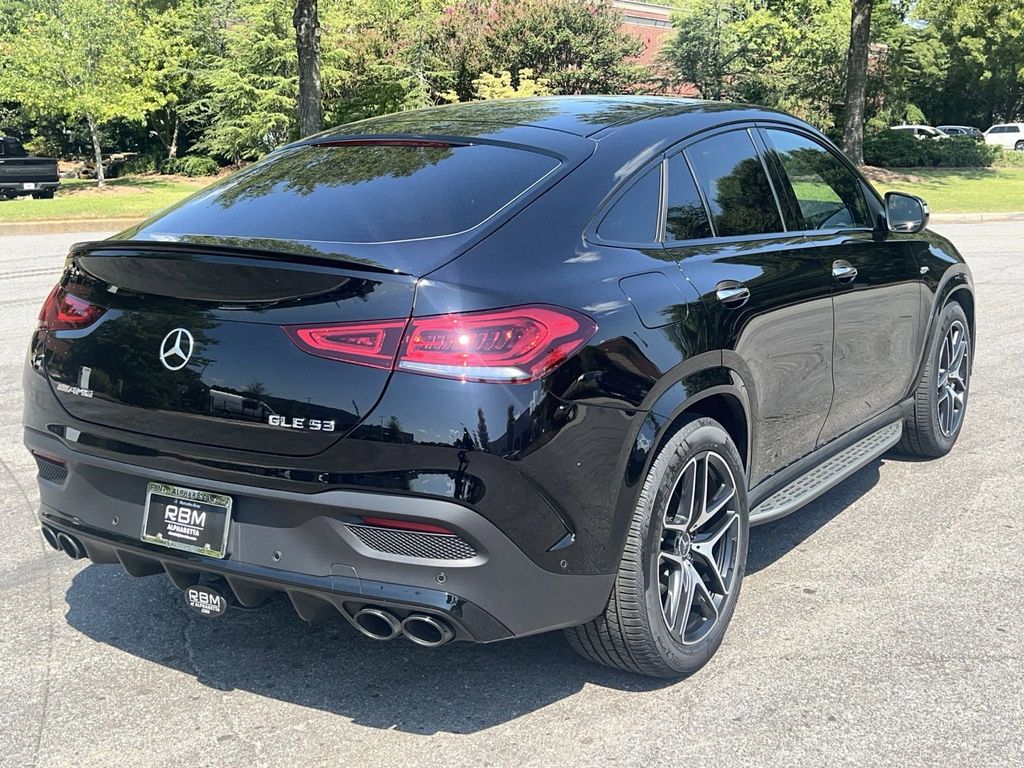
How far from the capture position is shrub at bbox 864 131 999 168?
36500mm

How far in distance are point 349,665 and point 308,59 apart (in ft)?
50.3

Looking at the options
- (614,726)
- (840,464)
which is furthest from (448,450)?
(840,464)

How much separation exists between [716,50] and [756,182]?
41.2 m

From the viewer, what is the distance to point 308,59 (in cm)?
1731

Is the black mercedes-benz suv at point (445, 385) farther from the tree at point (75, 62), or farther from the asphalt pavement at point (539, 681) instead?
the tree at point (75, 62)

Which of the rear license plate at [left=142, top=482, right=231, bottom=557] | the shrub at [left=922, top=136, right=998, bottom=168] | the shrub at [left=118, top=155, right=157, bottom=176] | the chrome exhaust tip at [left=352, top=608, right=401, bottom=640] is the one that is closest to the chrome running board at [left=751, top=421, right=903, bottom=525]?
the chrome exhaust tip at [left=352, top=608, right=401, bottom=640]

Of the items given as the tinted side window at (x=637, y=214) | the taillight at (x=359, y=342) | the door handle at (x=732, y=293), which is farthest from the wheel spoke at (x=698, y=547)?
the taillight at (x=359, y=342)

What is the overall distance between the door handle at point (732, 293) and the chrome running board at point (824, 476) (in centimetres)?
79

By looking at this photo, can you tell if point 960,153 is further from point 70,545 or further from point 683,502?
point 70,545

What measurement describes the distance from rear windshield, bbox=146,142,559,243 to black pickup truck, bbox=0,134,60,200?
2518 centimetres

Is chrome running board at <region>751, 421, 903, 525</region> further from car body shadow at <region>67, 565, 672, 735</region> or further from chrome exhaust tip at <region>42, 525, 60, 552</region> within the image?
chrome exhaust tip at <region>42, 525, 60, 552</region>

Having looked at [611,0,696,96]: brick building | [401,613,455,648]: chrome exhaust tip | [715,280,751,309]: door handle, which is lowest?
[401,613,455,648]: chrome exhaust tip

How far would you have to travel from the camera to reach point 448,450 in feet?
9.03

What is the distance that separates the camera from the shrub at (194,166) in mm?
34344
